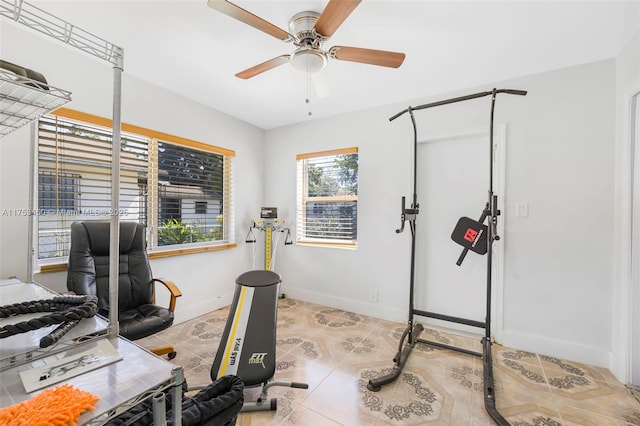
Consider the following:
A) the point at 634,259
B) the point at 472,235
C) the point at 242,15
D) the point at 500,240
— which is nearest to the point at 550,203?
the point at 500,240

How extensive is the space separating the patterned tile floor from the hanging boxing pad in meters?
1.00

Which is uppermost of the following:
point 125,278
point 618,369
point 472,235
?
point 472,235

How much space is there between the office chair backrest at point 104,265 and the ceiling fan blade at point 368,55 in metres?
2.21

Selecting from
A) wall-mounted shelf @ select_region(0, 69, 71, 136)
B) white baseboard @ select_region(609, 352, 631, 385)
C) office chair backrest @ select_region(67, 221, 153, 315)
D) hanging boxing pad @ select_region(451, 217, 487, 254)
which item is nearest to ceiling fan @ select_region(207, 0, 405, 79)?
wall-mounted shelf @ select_region(0, 69, 71, 136)

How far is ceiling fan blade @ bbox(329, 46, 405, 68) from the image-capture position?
1.65 metres

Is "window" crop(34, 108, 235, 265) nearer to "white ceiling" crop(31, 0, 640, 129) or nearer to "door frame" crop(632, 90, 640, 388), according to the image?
"white ceiling" crop(31, 0, 640, 129)

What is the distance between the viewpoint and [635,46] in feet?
6.09

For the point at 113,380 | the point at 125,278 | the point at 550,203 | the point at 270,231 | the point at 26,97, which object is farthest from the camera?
the point at 270,231

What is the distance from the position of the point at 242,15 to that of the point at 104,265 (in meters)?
2.12

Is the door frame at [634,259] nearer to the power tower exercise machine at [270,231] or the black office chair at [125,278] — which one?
the power tower exercise machine at [270,231]

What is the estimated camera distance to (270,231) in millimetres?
3691

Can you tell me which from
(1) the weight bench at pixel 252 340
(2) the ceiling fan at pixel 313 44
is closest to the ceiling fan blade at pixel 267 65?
(2) the ceiling fan at pixel 313 44

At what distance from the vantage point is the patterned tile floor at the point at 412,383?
163 centimetres

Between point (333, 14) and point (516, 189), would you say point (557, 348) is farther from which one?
point (333, 14)
